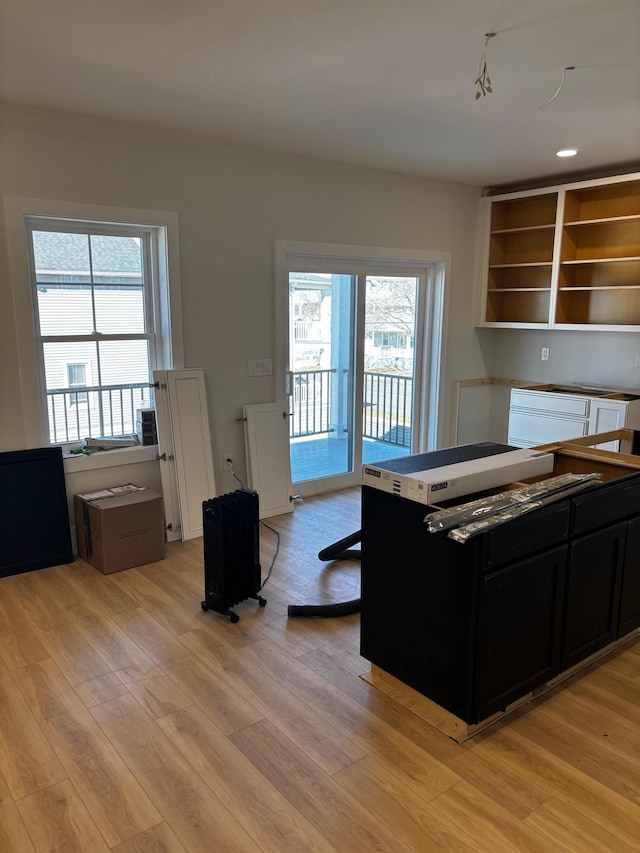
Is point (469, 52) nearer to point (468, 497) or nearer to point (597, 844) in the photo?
point (468, 497)

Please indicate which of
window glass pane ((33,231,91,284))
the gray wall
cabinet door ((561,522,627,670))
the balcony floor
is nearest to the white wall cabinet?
the balcony floor

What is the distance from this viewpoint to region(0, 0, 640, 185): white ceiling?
2385 millimetres

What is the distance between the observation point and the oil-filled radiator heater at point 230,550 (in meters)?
3.21

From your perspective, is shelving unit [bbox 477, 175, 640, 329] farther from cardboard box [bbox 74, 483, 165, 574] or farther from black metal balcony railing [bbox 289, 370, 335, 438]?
cardboard box [bbox 74, 483, 165, 574]

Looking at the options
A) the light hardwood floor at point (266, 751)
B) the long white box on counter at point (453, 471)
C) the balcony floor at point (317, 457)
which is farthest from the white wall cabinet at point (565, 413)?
the light hardwood floor at point (266, 751)

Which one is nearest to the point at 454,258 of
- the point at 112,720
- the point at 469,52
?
the point at 469,52

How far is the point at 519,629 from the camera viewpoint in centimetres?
235

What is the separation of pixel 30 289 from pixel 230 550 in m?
2.02

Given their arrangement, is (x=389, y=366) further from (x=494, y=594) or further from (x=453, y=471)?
(x=494, y=594)

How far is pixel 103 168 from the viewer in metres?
3.86

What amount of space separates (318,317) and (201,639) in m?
2.98

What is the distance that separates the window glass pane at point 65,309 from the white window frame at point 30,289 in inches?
5.4

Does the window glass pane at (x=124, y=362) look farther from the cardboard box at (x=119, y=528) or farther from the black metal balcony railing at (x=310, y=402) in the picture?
the black metal balcony railing at (x=310, y=402)

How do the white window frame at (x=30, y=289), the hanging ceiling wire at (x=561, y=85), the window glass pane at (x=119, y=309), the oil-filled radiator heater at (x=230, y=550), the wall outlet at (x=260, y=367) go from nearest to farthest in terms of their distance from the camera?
1. the hanging ceiling wire at (x=561, y=85)
2. the oil-filled radiator heater at (x=230, y=550)
3. the white window frame at (x=30, y=289)
4. the window glass pane at (x=119, y=309)
5. the wall outlet at (x=260, y=367)
